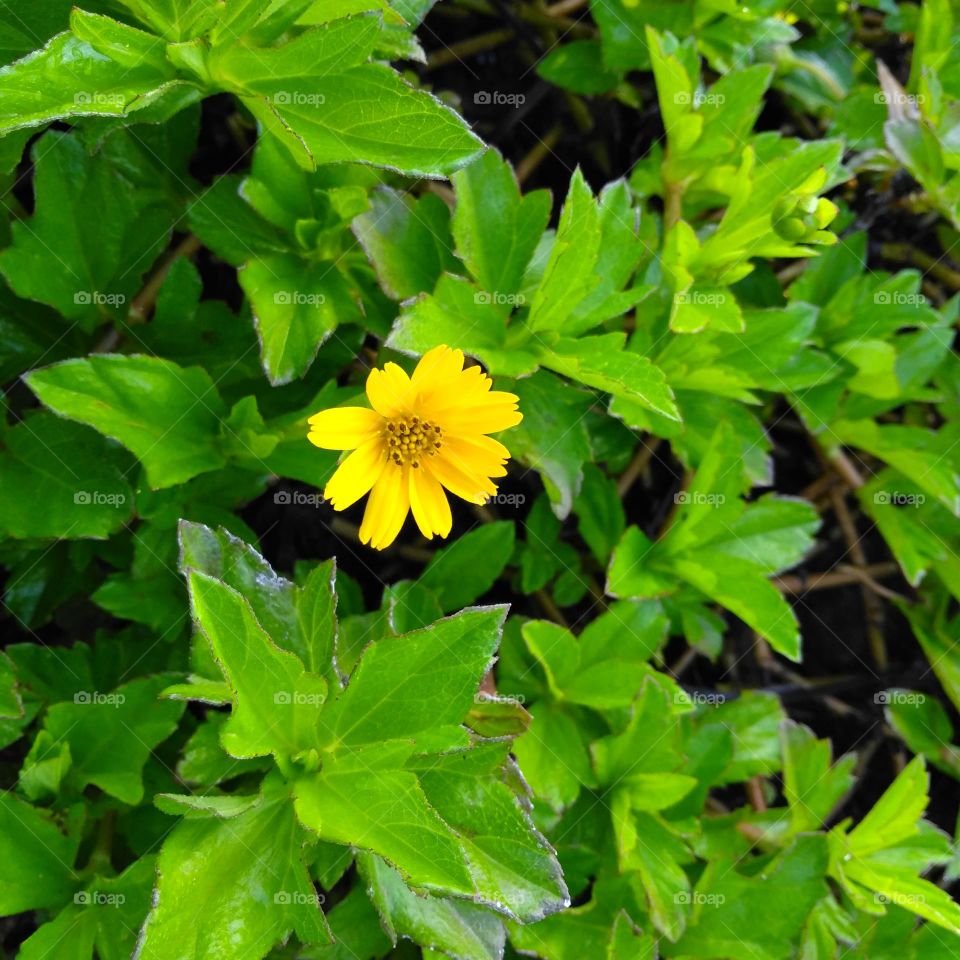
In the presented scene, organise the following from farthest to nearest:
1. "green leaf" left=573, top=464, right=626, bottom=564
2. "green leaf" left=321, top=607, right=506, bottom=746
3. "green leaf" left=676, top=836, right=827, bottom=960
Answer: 1. "green leaf" left=573, top=464, right=626, bottom=564
2. "green leaf" left=676, top=836, right=827, bottom=960
3. "green leaf" left=321, top=607, right=506, bottom=746

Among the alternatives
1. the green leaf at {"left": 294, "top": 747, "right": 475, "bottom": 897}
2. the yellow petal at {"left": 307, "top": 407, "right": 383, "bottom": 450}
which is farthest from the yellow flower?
the green leaf at {"left": 294, "top": 747, "right": 475, "bottom": 897}

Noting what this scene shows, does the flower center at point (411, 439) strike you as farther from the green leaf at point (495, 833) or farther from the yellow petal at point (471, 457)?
the green leaf at point (495, 833)

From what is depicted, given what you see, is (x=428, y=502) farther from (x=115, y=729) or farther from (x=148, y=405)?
(x=115, y=729)

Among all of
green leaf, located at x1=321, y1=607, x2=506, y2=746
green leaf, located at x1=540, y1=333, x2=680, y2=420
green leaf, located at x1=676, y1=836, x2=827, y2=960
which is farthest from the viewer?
green leaf, located at x1=676, y1=836, x2=827, y2=960

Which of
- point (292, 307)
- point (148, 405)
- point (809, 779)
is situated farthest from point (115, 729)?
point (809, 779)

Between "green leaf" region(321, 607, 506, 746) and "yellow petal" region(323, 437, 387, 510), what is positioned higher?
"yellow petal" region(323, 437, 387, 510)

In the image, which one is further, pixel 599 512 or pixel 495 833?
pixel 599 512

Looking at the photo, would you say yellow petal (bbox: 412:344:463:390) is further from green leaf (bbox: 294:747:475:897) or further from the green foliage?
green leaf (bbox: 294:747:475:897)
